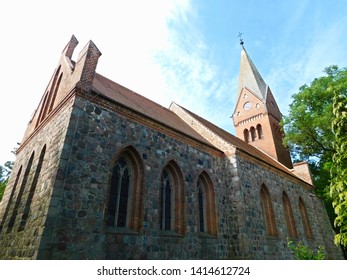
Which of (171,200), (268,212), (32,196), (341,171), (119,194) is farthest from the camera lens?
(268,212)

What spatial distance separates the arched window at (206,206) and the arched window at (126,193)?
338 centimetres

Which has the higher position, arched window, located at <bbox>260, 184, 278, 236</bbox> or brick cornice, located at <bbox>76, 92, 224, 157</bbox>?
brick cornice, located at <bbox>76, 92, 224, 157</bbox>

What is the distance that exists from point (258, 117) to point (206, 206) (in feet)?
50.8

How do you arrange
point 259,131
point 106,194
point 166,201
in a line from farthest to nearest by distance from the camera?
1. point 259,131
2. point 166,201
3. point 106,194

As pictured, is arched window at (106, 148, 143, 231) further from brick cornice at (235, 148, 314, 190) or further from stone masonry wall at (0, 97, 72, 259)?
brick cornice at (235, 148, 314, 190)

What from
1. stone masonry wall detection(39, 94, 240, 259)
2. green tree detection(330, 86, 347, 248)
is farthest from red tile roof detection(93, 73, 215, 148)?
green tree detection(330, 86, 347, 248)

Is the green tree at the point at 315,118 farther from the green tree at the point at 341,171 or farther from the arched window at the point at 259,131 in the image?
the green tree at the point at 341,171

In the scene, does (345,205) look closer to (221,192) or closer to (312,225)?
(221,192)

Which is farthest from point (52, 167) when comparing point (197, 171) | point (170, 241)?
point (197, 171)

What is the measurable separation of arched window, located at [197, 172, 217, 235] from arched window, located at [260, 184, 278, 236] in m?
4.06

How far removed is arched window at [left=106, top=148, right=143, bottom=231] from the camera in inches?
289

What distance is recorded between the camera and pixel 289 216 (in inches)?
582

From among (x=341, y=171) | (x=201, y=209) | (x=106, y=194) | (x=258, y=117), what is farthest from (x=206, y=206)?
(x=258, y=117)

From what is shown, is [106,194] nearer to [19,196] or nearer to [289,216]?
[19,196]
